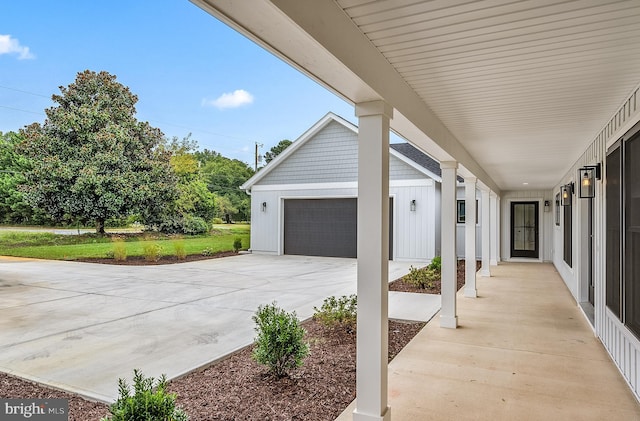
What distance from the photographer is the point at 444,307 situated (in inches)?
192

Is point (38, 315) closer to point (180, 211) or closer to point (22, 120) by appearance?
point (22, 120)

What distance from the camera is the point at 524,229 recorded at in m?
12.6

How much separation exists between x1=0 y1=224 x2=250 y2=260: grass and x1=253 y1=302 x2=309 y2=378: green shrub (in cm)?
648

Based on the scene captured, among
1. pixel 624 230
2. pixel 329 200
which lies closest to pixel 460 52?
pixel 624 230

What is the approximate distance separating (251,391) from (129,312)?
3246 millimetres

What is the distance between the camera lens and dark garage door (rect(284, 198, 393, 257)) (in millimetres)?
12859

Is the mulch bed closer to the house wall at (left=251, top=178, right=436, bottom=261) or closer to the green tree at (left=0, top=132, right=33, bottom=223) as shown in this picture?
the green tree at (left=0, top=132, right=33, bottom=223)

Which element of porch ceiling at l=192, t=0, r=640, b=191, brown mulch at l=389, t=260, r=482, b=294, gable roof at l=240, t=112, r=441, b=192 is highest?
gable roof at l=240, t=112, r=441, b=192

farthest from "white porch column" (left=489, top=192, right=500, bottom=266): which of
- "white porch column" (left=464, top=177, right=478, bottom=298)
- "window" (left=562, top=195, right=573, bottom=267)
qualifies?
"white porch column" (left=464, top=177, right=478, bottom=298)

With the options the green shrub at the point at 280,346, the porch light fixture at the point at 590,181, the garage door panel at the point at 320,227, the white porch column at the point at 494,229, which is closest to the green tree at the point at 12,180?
the green shrub at the point at 280,346

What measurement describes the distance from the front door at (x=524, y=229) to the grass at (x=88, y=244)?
9531mm

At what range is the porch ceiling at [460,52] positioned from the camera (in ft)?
5.24

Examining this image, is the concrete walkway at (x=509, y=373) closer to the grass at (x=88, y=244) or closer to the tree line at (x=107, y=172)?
the tree line at (x=107, y=172)

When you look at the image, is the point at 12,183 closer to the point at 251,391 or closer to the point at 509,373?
the point at 251,391
